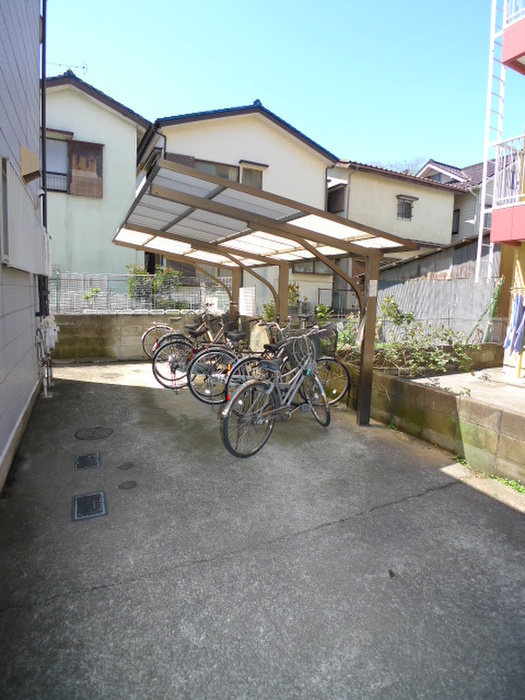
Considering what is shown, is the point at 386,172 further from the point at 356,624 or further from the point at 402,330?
the point at 356,624

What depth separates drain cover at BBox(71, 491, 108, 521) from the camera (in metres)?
2.82

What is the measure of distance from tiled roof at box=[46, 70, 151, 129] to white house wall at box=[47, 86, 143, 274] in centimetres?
17

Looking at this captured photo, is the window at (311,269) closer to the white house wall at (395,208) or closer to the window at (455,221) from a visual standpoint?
the white house wall at (395,208)

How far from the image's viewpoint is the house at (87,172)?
1215 centimetres

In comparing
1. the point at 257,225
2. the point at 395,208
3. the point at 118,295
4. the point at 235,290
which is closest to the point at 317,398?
the point at 257,225

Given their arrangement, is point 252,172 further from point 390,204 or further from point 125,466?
point 125,466

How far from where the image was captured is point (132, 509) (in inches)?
114

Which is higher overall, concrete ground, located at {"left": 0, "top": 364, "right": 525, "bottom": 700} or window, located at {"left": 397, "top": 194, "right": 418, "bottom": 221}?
window, located at {"left": 397, "top": 194, "right": 418, "bottom": 221}

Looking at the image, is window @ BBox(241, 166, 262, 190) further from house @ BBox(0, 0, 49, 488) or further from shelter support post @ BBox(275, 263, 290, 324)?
house @ BBox(0, 0, 49, 488)

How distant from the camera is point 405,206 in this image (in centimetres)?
1775

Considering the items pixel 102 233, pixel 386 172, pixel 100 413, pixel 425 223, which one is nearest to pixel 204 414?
pixel 100 413

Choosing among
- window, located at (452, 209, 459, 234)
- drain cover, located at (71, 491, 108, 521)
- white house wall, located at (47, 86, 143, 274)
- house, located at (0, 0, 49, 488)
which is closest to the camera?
drain cover, located at (71, 491, 108, 521)

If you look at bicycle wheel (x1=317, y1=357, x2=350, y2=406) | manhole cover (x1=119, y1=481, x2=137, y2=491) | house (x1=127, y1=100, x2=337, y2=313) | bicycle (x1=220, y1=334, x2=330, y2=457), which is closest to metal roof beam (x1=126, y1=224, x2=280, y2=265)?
bicycle wheel (x1=317, y1=357, x2=350, y2=406)

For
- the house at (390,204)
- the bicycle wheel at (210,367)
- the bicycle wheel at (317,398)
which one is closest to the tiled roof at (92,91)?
the house at (390,204)
